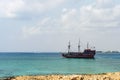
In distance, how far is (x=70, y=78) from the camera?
2469 centimetres

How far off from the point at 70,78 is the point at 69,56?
131 m

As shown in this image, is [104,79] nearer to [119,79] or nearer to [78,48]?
[119,79]

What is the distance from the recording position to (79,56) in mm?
149625

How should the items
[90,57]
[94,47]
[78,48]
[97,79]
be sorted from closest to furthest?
[97,79] < [90,57] < [94,47] < [78,48]

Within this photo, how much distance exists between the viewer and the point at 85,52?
150625 mm

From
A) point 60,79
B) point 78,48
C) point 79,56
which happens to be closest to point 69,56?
point 79,56

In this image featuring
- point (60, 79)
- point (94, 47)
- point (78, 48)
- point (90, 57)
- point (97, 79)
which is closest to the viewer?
point (97, 79)

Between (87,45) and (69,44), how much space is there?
13.6 metres

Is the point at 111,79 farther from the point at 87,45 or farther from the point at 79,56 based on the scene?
the point at 87,45

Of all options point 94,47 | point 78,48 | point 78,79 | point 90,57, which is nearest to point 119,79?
point 78,79

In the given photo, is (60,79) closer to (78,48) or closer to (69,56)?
(69,56)

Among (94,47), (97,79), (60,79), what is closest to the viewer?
(97,79)

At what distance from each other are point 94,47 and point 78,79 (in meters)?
143

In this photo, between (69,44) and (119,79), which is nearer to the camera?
(119,79)
